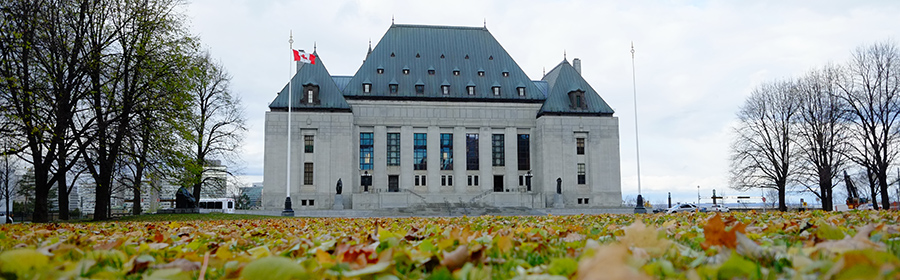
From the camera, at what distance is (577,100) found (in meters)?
58.4

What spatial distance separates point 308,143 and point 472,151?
16.2m

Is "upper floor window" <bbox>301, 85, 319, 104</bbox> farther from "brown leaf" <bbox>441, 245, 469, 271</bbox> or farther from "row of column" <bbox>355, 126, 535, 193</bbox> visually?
"brown leaf" <bbox>441, 245, 469, 271</bbox>

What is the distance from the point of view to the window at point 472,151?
191 ft

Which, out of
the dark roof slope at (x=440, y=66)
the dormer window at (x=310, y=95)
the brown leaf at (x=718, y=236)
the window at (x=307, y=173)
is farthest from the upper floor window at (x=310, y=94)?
the brown leaf at (x=718, y=236)

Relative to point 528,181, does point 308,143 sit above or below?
above

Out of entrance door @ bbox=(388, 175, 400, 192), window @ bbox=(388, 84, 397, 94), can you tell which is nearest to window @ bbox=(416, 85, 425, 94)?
window @ bbox=(388, 84, 397, 94)

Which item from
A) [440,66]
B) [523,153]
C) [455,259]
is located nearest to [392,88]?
[440,66]

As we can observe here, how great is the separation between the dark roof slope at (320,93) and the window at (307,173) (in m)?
5.30

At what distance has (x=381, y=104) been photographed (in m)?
57.2

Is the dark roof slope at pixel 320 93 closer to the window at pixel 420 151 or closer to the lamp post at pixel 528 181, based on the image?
the window at pixel 420 151

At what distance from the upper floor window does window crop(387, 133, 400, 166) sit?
8114mm

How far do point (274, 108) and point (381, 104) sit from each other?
10216mm

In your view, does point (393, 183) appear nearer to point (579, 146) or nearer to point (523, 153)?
point (523, 153)

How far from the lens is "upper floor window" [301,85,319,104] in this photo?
54.4 m
